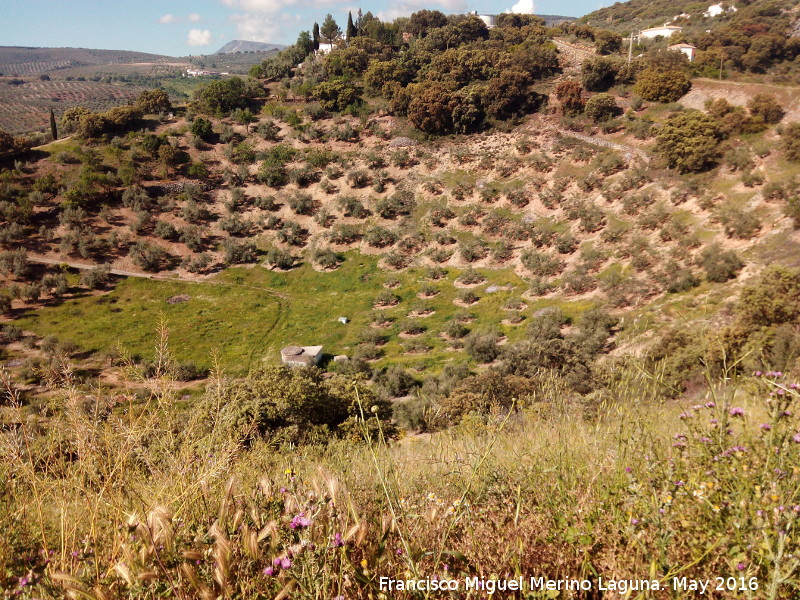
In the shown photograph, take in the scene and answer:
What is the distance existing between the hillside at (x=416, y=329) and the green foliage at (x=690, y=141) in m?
0.20

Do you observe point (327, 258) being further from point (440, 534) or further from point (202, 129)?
point (440, 534)

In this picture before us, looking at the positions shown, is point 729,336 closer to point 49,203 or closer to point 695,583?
point 695,583

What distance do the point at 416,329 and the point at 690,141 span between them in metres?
22.7

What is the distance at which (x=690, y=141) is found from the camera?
28.9m

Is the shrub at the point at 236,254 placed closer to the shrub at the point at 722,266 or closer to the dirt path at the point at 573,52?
the shrub at the point at 722,266

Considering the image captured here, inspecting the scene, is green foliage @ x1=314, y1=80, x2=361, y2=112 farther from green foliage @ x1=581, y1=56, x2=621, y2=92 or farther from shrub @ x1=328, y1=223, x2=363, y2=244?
green foliage @ x1=581, y1=56, x2=621, y2=92

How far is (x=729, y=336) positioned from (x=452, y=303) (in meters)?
15.5

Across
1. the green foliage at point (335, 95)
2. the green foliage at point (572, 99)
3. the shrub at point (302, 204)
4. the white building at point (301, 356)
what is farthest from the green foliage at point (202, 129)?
the green foliage at point (572, 99)

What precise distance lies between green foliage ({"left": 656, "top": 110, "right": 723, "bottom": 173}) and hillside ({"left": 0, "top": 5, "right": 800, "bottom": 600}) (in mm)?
199

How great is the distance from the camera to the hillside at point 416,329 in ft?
7.11

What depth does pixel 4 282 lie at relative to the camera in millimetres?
28766

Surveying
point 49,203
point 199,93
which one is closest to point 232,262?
point 49,203

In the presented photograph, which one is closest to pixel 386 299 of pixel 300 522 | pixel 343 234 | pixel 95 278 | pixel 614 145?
pixel 343 234

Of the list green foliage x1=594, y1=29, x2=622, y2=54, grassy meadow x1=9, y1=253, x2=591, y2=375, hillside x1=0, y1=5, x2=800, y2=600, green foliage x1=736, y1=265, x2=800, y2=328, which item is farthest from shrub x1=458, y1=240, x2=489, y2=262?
green foliage x1=594, y1=29, x2=622, y2=54
